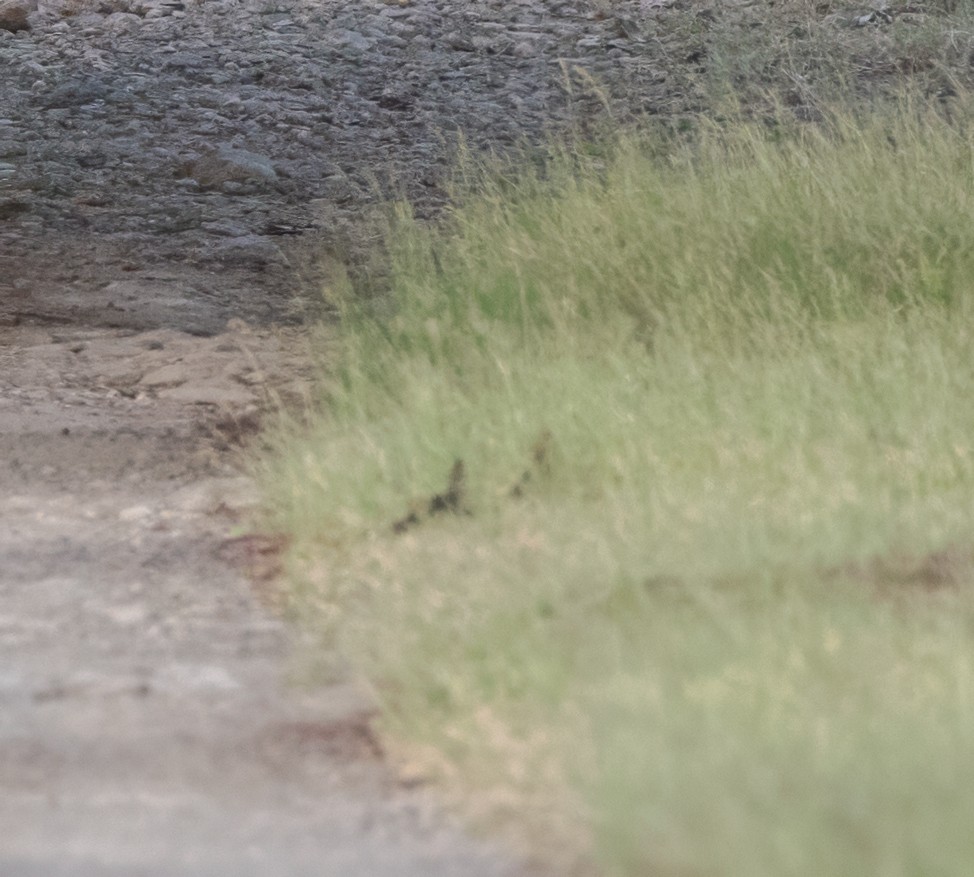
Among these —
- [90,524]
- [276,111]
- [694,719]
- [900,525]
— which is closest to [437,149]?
[276,111]

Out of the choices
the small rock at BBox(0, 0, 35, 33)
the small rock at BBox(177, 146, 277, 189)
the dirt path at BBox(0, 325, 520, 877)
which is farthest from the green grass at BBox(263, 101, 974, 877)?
the small rock at BBox(0, 0, 35, 33)

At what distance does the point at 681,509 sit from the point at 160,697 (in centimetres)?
110

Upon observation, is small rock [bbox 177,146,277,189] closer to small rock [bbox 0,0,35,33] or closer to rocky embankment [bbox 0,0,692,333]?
rocky embankment [bbox 0,0,692,333]

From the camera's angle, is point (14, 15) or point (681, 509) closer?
point (681, 509)

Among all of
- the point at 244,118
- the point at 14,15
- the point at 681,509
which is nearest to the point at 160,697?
the point at 681,509

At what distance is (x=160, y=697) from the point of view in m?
2.65

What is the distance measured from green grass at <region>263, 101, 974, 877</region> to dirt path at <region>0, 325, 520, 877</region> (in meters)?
0.13

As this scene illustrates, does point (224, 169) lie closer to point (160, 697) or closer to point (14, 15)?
point (14, 15)

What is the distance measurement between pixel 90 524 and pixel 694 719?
82.6 inches

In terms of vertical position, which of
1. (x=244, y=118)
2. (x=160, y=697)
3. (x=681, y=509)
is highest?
(x=681, y=509)

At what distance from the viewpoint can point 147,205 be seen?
7383 mm

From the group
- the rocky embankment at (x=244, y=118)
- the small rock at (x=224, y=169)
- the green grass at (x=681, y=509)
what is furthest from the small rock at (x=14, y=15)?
the green grass at (x=681, y=509)

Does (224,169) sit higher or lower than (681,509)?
lower

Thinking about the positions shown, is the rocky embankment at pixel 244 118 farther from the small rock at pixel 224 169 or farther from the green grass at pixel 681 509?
the green grass at pixel 681 509
